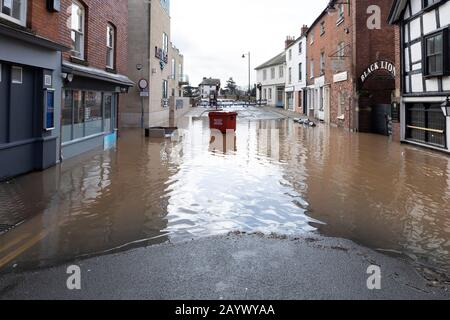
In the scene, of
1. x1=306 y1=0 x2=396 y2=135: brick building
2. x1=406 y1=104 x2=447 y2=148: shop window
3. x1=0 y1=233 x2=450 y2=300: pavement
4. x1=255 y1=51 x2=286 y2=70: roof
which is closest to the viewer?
x1=0 y1=233 x2=450 y2=300: pavement

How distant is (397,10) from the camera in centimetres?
1797

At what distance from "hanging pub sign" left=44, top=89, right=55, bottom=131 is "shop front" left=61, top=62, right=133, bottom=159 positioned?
1.12m

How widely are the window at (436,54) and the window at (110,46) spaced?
11991 millimetres

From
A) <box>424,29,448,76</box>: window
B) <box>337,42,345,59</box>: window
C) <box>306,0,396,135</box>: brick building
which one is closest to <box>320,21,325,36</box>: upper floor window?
<box>337,42,345,59</box>: window

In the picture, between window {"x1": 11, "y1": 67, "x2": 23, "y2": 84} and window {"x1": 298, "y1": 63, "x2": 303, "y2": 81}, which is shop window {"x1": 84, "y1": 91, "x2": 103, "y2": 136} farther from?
window {"x1": 298, "y1": 63, "x2": 303, "y2": 81}

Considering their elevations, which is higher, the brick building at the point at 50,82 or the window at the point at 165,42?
the window at the point at 165,42

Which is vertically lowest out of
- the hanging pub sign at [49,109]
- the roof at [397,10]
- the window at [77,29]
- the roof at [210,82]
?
the hanging pub sign at [49,109]

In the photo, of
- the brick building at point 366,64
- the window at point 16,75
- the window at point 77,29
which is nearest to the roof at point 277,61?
the brick building at point 366,64

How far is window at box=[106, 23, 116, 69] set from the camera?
17734 millimetres

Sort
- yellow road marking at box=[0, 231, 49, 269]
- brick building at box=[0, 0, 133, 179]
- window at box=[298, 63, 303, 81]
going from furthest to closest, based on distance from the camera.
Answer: window at box=[298, 63, 303, 81]
brick building at box=[0, 0, 133, 179]
yellow road marking at box=[0, 231, 49, 269]

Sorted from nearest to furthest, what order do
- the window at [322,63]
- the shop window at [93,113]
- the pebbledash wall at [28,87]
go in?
the pebbledash wall at [28,87], the shop window at [93,113], the window at [322,63]

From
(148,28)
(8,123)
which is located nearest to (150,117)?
(148,28)

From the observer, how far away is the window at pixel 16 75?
9617mm

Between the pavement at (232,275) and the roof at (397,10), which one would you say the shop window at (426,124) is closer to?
the roof at (397,10)
